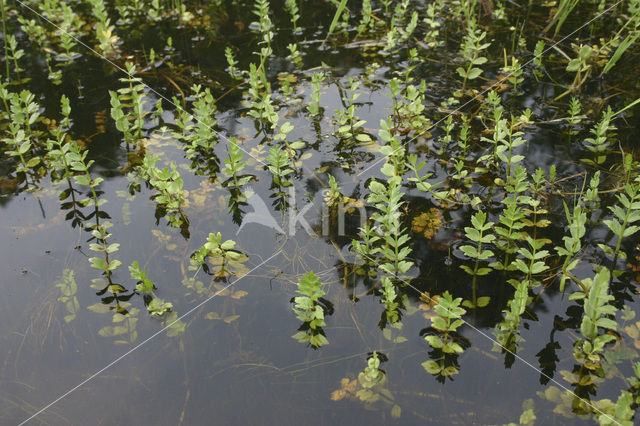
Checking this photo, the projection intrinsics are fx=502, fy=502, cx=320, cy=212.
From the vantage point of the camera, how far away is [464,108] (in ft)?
13.9

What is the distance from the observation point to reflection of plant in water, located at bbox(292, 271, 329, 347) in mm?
2455

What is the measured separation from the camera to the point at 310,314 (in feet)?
8.45

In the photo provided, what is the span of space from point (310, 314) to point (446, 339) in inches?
26.9

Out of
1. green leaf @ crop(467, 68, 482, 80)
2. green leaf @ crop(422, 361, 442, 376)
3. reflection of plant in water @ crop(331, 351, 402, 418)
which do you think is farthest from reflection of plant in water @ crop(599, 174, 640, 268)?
green leaf @ crop(467, 68, 482, 80)

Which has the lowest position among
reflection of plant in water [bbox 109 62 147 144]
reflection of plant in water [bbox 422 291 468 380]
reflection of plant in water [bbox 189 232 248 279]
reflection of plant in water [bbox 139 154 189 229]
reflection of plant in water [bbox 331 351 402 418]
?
reflection of plant in water [bbox 331 351 402 418]

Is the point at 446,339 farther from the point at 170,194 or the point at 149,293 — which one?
the point at 170,194

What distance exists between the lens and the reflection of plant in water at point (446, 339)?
2328mm

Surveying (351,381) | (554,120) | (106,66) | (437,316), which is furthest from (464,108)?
(106,66)

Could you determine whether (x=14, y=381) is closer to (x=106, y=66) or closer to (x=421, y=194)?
(x=421, y=194)

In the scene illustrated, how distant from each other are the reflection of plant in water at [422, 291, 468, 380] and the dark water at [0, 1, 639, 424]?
A: 0.12ft

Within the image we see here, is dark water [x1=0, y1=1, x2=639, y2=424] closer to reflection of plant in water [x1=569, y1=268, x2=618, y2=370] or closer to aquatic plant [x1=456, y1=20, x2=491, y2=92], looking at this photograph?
reflection of plant in water [x1=569, y1=268, x2=618, y2=370]

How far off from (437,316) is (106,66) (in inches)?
170

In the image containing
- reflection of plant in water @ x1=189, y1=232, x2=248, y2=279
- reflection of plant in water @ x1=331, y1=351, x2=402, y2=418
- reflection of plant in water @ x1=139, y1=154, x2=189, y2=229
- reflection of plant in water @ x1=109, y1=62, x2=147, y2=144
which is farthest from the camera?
reflection of plant in water @ x1=109, y1=62, x2=147, y2=144

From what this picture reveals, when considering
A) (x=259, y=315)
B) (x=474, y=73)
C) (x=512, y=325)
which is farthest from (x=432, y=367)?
(x=474, y=73)
